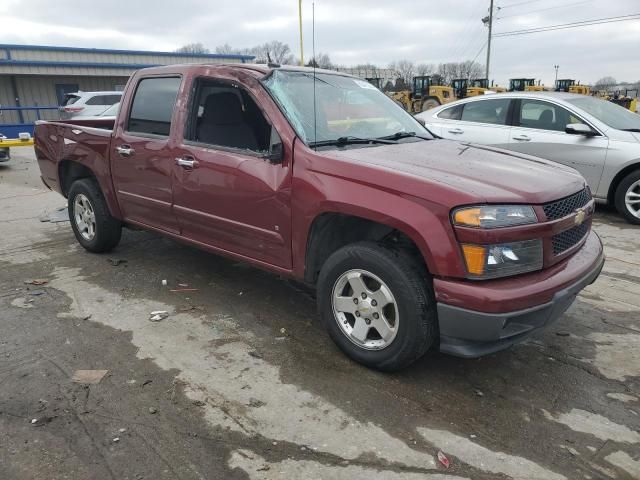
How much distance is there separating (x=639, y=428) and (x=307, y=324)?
2203mm

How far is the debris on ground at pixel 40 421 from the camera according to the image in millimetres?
2766

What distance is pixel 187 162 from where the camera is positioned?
4066 mm

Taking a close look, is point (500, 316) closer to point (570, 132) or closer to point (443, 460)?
point (443, 460)

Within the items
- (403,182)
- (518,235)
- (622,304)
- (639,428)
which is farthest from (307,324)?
(622,304)

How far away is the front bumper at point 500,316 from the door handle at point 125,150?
315cm

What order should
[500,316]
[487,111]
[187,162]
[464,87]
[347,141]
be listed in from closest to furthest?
[500,316], [347,141], [187,162], [487,111], [464,87]

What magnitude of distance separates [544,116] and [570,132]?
68 cm

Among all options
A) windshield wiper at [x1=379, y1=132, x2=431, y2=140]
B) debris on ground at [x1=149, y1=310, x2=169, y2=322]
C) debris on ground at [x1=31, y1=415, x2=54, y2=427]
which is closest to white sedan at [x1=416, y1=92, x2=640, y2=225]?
windshield wiper at [x1=379, y1=132, x2=431, y2=140]

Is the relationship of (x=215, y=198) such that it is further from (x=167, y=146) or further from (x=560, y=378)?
(x=560, y=378)

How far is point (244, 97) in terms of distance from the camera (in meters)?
3.84

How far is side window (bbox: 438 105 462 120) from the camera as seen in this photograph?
330 inches

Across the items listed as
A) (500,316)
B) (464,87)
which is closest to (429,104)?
(464,87)

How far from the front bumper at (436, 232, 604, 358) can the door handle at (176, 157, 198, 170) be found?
7.29 feet

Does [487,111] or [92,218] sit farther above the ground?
[487,111]
